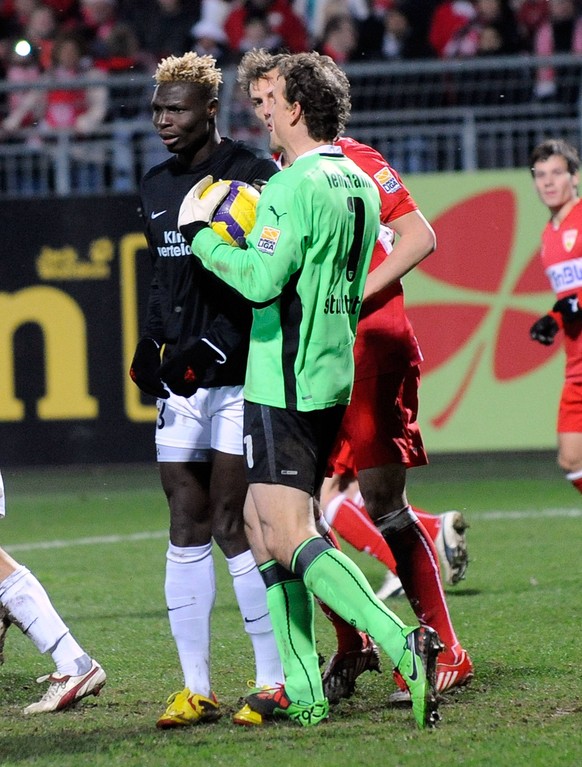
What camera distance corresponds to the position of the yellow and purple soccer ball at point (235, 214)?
4.54 m

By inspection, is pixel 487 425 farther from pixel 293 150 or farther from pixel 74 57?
pixel 293 150

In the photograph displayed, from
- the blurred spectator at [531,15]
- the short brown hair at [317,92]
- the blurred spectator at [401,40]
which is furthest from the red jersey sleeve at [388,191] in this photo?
the blurred spectator at [531,15]

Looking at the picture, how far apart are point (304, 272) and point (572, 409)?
384cm

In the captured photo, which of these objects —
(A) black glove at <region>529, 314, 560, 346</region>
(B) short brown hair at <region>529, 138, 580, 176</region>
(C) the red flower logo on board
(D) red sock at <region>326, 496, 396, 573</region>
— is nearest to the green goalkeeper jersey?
(D) red sock at <region>326, 496, 396, 573</region>

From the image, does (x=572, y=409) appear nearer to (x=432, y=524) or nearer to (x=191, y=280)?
(x=432, y=524)

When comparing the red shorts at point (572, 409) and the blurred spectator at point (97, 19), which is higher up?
the blurred spectator at point (97, 19)

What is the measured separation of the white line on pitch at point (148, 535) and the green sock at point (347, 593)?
513 cm

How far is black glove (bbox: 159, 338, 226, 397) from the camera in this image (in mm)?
4516

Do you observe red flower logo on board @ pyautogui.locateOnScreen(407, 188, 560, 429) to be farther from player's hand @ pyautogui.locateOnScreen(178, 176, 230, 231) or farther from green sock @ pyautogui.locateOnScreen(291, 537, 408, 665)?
green sock @ pyautogui.locateOnScreen(291, 537, 408, 665)

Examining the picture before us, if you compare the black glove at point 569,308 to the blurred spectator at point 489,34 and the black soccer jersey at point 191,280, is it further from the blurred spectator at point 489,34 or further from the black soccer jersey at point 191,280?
Result: the blurred spectator at point 489,34

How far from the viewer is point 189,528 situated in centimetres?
471

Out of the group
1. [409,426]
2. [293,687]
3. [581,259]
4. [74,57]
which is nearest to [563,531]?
[581,259]

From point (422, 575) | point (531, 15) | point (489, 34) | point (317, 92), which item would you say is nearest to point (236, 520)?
point (422, 575)

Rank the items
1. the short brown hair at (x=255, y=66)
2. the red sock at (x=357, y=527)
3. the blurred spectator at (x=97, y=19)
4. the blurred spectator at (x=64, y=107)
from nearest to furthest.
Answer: the short brown hair at (x=255, y=66) → the red sock at (x=357, y=527) → the blurred spectator at (x=64, y=107) → the blurred spectator at (x=97, y=19)
